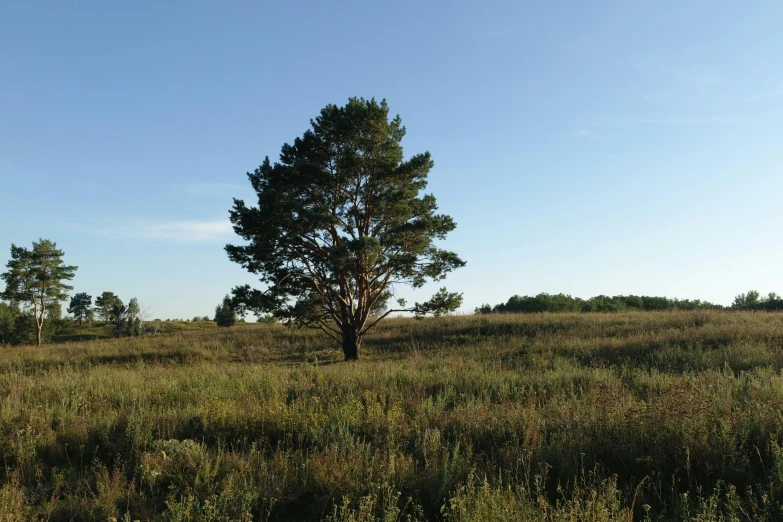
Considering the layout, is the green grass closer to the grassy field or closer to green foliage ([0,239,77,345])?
green foliage ([0,239,77,345])

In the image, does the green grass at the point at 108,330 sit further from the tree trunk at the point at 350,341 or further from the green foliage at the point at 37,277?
the tree trunk at the point at 350,341

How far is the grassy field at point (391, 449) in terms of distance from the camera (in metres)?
4.10

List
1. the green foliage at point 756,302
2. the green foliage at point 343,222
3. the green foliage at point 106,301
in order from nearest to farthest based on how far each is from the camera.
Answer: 1. the green foliage at point 343,222
2. the green foliage at point 756,302
3. the green foliage at point 106,301

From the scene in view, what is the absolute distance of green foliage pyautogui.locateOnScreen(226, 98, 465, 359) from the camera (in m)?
19.7

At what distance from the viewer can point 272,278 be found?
20.5m

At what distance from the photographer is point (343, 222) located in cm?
2041

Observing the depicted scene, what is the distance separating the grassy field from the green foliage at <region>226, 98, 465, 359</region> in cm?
983

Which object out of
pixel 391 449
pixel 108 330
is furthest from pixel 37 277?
pixel 391 449

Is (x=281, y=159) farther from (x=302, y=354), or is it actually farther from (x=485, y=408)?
(x=485, y=408)

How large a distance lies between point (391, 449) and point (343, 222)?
51.9ft

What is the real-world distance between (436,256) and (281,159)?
835 cm

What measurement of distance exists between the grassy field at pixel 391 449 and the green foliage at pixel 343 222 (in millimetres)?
9831

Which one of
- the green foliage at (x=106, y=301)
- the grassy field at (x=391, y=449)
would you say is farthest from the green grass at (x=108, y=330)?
the grassy field at (x=391, y=449)

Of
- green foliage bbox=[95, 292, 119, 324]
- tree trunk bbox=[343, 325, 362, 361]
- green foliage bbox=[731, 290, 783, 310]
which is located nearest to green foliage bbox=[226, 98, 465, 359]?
tree trunk bbox=[343, 325, 362, 361]
